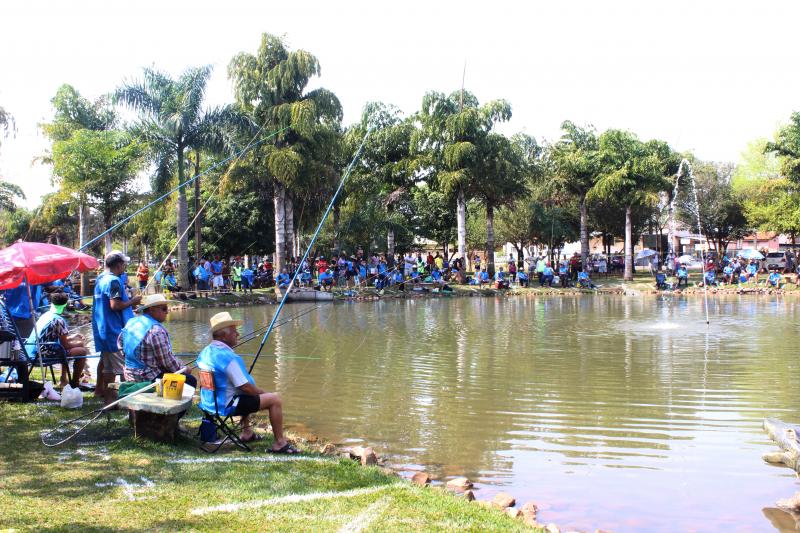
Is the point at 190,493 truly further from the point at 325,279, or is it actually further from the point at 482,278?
the point at 482,278

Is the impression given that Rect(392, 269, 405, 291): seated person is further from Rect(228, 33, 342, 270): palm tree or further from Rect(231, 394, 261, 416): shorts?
Rect(231, 394, 261, 416): shorts

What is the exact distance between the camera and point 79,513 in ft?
17.1

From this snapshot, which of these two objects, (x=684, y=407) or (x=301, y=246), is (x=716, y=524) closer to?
(x=684, y=407)

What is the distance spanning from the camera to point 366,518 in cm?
542

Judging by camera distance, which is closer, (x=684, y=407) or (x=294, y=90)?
(x=684, y=407)

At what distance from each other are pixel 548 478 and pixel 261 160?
91.4 ft

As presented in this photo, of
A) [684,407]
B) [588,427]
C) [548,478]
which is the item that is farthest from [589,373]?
[548,478]

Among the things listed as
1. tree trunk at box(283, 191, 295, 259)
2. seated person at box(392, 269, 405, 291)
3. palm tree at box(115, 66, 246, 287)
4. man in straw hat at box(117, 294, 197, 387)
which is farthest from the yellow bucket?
seated person at box(392, 269, 405, 291)

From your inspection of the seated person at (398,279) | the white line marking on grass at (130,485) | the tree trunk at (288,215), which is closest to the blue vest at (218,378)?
the white line marking on grass at (130,485)

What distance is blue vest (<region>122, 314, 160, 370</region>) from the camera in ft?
25.7

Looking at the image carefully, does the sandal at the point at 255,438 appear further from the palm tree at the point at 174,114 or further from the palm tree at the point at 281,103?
the palm tree at the point at 281,103

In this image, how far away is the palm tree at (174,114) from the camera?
30.4 m

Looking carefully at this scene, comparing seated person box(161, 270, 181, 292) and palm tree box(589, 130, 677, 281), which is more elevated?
palm tree box(589, 130, 677, 281)

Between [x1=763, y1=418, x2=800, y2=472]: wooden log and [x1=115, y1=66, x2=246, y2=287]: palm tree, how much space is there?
25677 mm
